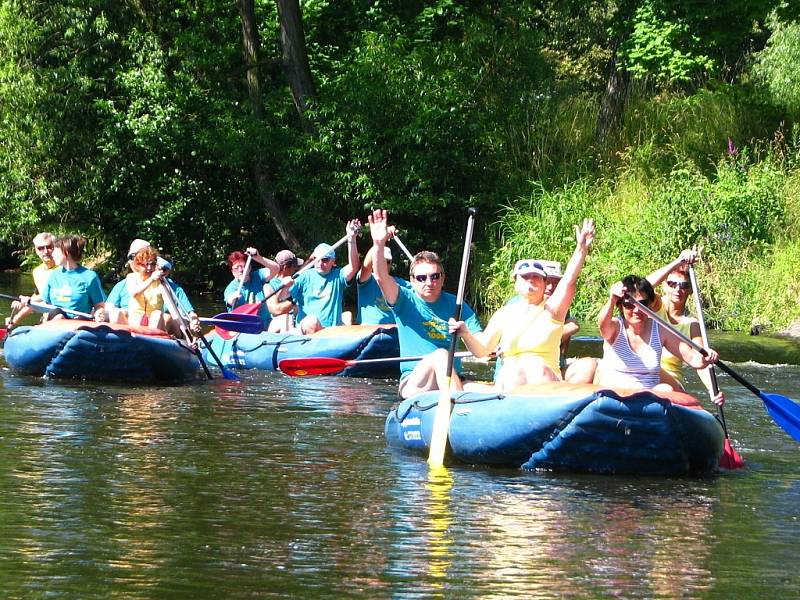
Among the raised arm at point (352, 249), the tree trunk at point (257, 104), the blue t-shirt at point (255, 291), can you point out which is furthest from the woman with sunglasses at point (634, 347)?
the tree trunk at point (257, 104)

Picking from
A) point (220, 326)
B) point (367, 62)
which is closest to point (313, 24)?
point (367, 62)

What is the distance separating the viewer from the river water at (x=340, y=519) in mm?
5402

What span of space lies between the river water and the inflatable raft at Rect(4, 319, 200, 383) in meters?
1.59

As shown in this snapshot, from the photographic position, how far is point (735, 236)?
17625 millimetres

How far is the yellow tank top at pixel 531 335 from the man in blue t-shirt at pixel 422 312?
0.75 m

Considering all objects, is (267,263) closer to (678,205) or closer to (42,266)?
(42,266)

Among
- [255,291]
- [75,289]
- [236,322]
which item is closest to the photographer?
[75,289]

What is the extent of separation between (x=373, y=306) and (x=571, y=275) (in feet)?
18.4

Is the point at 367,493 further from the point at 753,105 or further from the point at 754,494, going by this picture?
the point at 753,105

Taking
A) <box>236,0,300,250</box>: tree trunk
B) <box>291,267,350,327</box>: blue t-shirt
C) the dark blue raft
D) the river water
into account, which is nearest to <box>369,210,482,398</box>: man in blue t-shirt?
the river water

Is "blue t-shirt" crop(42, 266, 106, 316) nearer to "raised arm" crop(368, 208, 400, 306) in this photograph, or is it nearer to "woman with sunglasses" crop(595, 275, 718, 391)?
"raised arm" crop(368, 208, 400, 306)

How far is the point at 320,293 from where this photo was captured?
13477 mm

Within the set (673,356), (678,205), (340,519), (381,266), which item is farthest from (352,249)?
(678,205)

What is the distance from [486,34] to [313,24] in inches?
148
